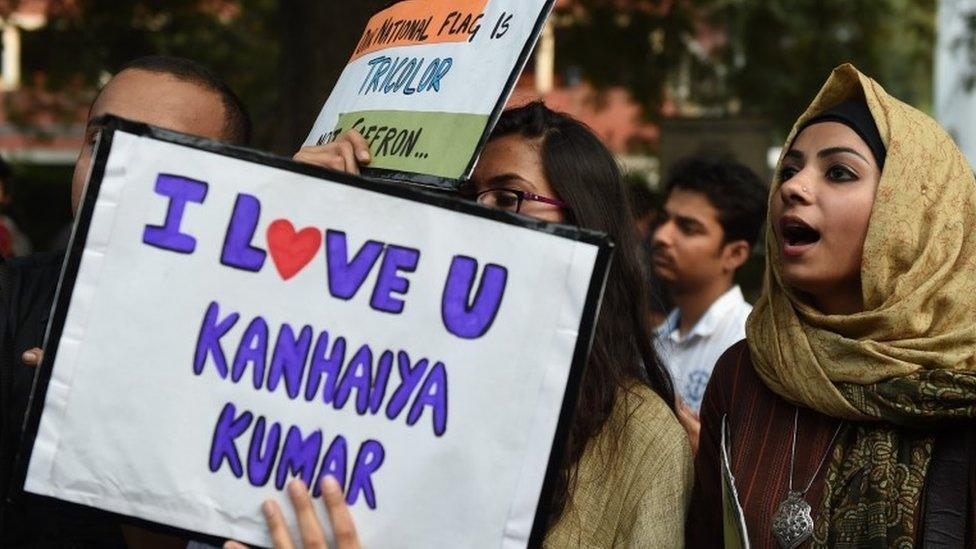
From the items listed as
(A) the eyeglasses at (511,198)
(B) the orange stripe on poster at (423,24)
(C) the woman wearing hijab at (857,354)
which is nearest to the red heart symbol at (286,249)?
(B) the orange stripe on poster at (423,24)

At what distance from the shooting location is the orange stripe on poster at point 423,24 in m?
2.53

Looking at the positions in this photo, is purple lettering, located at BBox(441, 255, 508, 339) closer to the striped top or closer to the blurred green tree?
the striped top

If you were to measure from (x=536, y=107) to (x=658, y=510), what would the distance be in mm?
966

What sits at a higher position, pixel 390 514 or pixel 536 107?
pixel 536 107

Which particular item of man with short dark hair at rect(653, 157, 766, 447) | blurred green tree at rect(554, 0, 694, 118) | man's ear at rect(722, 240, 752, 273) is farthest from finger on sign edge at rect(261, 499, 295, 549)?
blurred green tree at rect(554, 0, 694, 118)

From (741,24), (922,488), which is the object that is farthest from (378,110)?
(741,24)

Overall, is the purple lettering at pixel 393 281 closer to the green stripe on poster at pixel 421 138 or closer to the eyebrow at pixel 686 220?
the green stripe on poster at pixel 421 138

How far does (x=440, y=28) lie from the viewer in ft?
8.57

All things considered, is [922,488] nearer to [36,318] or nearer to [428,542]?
[428,542]

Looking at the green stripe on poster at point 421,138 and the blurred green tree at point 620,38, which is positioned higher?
the blurred green tree at point 620,38

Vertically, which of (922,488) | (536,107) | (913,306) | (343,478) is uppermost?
(536,107)

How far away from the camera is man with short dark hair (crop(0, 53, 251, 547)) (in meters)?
2.51

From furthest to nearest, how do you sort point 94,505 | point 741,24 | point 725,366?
point 741,24 < point 725,366 < point 94,505

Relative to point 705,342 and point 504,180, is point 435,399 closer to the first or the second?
point 504,180
